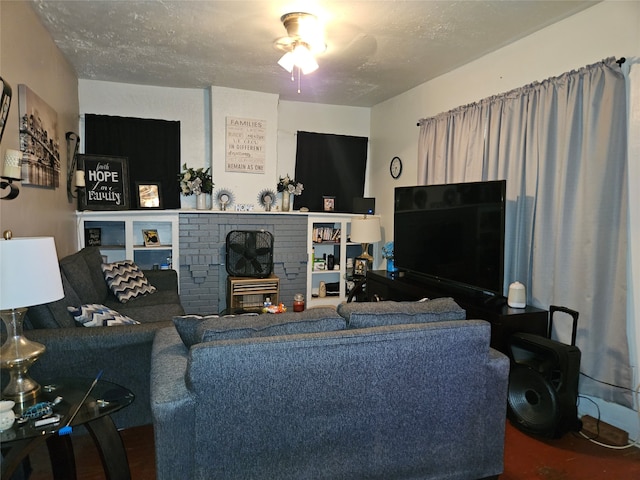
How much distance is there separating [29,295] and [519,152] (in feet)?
10.2

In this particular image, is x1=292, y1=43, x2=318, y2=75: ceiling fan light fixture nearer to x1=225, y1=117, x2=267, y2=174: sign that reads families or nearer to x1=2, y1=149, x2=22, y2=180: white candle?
x1=2, y1=149, x2=22, y2=180: white candle

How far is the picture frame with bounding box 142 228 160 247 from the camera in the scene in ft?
14.8

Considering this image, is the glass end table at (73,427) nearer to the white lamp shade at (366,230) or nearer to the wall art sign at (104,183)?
the wall art sign at (104,183)

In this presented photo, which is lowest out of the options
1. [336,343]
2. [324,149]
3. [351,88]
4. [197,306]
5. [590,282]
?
[197,306]

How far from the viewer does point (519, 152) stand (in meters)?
3.02

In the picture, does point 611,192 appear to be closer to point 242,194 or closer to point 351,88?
point 351,88

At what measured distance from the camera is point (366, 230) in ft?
15.2

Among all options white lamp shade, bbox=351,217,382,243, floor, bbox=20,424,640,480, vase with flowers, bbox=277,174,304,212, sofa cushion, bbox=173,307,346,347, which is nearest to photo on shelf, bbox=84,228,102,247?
vase with flowers, bbox=277,174,304,212

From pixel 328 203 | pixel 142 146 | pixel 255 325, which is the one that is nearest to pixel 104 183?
pixel 142 146

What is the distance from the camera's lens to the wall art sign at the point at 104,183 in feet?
13.7

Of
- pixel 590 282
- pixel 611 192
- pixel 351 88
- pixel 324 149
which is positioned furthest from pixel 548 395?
pixel 324 149

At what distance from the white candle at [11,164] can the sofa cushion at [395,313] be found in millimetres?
1787

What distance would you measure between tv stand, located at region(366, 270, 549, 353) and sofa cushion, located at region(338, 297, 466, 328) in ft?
2.79

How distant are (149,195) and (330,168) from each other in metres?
2.23
